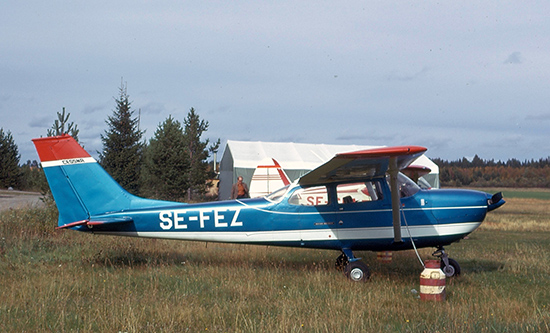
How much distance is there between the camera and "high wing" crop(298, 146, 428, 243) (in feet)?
21.7

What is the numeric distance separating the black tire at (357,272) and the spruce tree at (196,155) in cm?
2041


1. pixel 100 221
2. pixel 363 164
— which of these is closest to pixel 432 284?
pixel 363 164

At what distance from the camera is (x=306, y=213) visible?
8.30 metres

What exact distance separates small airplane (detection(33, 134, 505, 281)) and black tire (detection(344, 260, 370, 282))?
16mm

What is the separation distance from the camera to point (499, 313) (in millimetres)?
5727

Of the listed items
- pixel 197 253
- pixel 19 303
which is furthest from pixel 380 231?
pixel 19 303

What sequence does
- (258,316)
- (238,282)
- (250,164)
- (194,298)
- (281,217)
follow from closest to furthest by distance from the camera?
(258,316) → (194,298) → (238,282) → (281,217) → (250,164)

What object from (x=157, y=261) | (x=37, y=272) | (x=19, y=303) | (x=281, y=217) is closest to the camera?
(x=19, y=303)

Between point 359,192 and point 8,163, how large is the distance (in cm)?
4617

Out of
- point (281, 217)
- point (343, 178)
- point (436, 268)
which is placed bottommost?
point (436, 268)

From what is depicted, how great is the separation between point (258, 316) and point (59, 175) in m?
4.91

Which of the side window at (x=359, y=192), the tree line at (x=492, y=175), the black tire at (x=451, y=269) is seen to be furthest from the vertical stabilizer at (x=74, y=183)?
the tree line at (x=492, y=175)

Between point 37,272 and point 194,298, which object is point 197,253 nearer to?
point 37,272

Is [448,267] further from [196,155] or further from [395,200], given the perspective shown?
[196,155]
